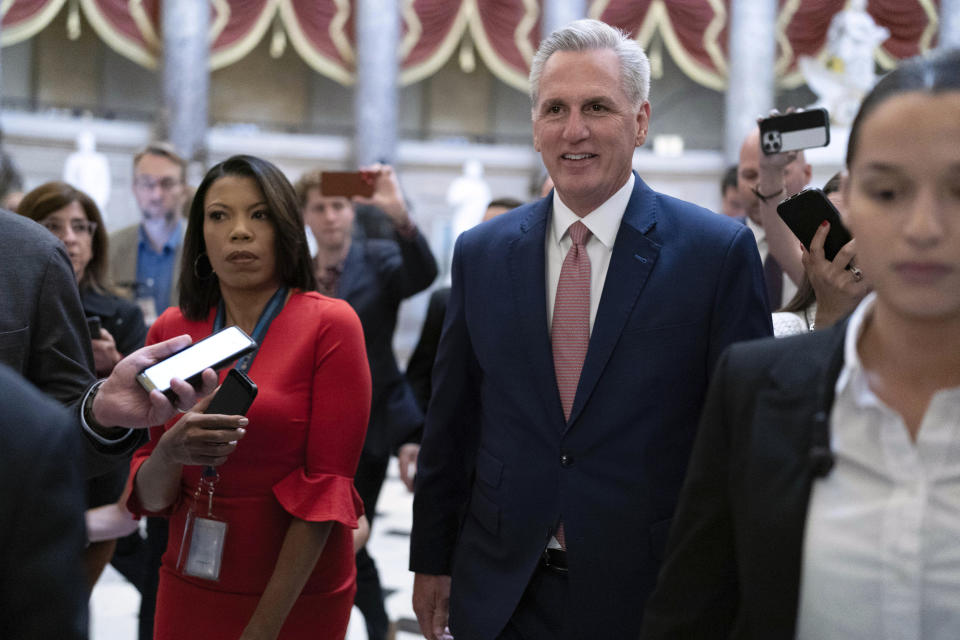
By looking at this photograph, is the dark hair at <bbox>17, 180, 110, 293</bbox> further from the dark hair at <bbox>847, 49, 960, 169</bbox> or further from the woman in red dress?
the dark hair at <bbox>847, 49, 960, 169</bbox>

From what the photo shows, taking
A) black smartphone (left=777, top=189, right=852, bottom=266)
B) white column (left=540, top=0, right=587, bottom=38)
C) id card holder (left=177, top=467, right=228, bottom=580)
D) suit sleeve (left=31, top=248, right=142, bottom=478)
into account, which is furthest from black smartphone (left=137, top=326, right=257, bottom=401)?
white column (left=540, top=0, right=587, bottom=38)

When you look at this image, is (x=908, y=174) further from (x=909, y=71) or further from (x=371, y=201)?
(x=371, y=201)

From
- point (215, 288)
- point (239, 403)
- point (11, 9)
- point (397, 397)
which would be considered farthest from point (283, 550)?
point (11, 9)

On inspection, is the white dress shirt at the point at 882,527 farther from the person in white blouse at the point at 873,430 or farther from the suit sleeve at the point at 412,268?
the suit sleeve at the point at 412,268

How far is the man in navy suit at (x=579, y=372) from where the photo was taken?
1979mm

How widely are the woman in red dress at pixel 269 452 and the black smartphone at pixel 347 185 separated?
1134mm

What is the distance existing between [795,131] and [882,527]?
6.02ft

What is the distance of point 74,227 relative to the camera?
3.62 metres

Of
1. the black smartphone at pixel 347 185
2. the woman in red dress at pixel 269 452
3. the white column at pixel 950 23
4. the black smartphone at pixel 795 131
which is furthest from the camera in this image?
the white column at pixel 950 23

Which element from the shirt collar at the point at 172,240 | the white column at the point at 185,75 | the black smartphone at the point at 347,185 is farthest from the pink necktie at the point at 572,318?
the white column at the point at 185,75

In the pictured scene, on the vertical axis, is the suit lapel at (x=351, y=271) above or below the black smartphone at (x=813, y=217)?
below

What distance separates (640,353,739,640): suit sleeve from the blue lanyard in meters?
1.35

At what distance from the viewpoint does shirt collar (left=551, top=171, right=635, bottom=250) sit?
2125 millimetres

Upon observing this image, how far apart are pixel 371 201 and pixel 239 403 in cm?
166
